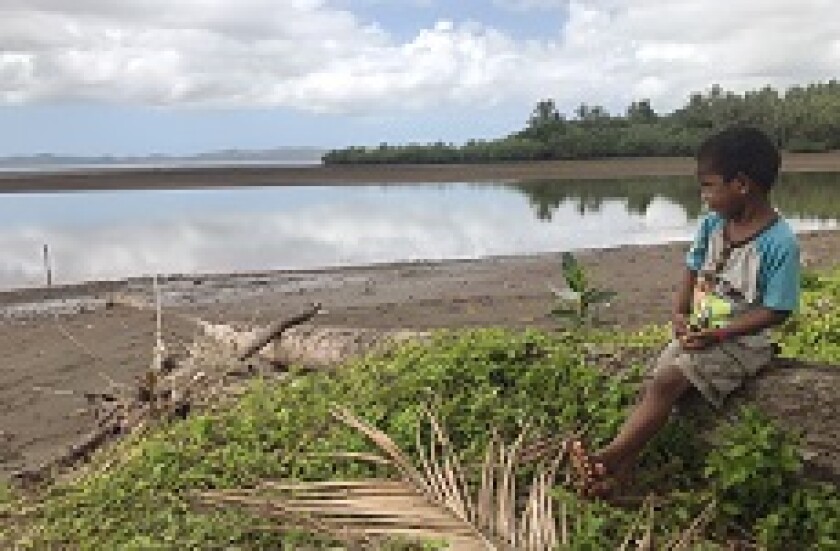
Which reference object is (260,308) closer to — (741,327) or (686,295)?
(686,295)

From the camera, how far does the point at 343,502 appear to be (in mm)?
4008

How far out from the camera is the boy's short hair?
4.03 metres

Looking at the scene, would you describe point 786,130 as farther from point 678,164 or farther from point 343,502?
point 343,502

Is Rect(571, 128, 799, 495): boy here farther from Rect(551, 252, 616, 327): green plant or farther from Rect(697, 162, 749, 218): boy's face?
Rect(551, 252, 616, 327): green plant

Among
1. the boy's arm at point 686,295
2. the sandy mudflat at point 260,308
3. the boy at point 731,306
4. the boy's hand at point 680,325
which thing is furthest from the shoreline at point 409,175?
the boy at point 731,306

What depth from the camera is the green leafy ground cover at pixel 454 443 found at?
4.02m

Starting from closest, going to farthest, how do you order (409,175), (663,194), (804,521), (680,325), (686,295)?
(804,521) < (680,325) < (686,295) < (663,194) < (409,175)

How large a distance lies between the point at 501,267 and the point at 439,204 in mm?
17872

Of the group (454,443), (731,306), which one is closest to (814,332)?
(731,306)

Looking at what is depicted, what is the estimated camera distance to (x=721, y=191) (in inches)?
162

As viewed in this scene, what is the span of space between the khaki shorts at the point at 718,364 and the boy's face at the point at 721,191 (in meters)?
0.56

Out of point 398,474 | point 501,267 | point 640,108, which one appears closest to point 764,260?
point 398,474

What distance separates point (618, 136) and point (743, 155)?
5384 cm

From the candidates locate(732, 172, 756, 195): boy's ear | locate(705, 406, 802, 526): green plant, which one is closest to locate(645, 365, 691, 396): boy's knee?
locate(705, 406, 802, 526): green plant
